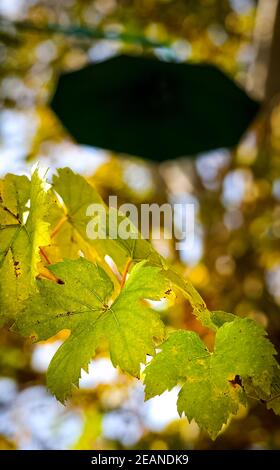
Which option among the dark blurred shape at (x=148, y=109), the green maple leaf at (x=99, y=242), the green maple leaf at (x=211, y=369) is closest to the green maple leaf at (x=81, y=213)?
the green maple leaf at (x=99, y=242)

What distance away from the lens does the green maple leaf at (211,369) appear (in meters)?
0.41

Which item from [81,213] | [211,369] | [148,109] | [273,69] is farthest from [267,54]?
[211,369]

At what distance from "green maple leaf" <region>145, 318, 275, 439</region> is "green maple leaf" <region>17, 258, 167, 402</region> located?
0.06 ft

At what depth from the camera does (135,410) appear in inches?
115

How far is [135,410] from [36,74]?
9.18 ft

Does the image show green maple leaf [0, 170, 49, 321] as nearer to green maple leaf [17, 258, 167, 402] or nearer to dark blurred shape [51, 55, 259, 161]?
green maple leaf [17, 258, 167, 402]

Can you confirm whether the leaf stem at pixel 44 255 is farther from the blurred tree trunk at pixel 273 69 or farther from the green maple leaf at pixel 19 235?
the blurred tree trunk at pixel 273 69

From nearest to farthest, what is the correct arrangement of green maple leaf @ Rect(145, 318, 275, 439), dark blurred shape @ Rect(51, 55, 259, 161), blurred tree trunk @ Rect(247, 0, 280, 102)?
green maple leaf @ Rect(145, 318, 275, 439), dark blurred shape @ Rect(51, 55, 259, 161), blurred tree trunk @ Rect(247, 0, 280, 102)

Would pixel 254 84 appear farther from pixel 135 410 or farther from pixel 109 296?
pixel 109 296

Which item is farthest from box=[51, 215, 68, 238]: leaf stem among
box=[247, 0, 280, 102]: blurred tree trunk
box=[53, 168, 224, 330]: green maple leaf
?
box=[247, 0, 280, 102]: blurred tree trunk

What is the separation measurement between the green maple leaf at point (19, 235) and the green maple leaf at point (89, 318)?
2 centimetres

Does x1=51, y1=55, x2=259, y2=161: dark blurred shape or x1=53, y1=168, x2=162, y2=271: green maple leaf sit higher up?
x1=53, y1=168, x2=162, y2=271: green maple leaf

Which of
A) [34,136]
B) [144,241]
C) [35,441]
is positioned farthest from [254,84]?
[144,241]

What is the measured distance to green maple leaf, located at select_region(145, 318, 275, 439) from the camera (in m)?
0.41
